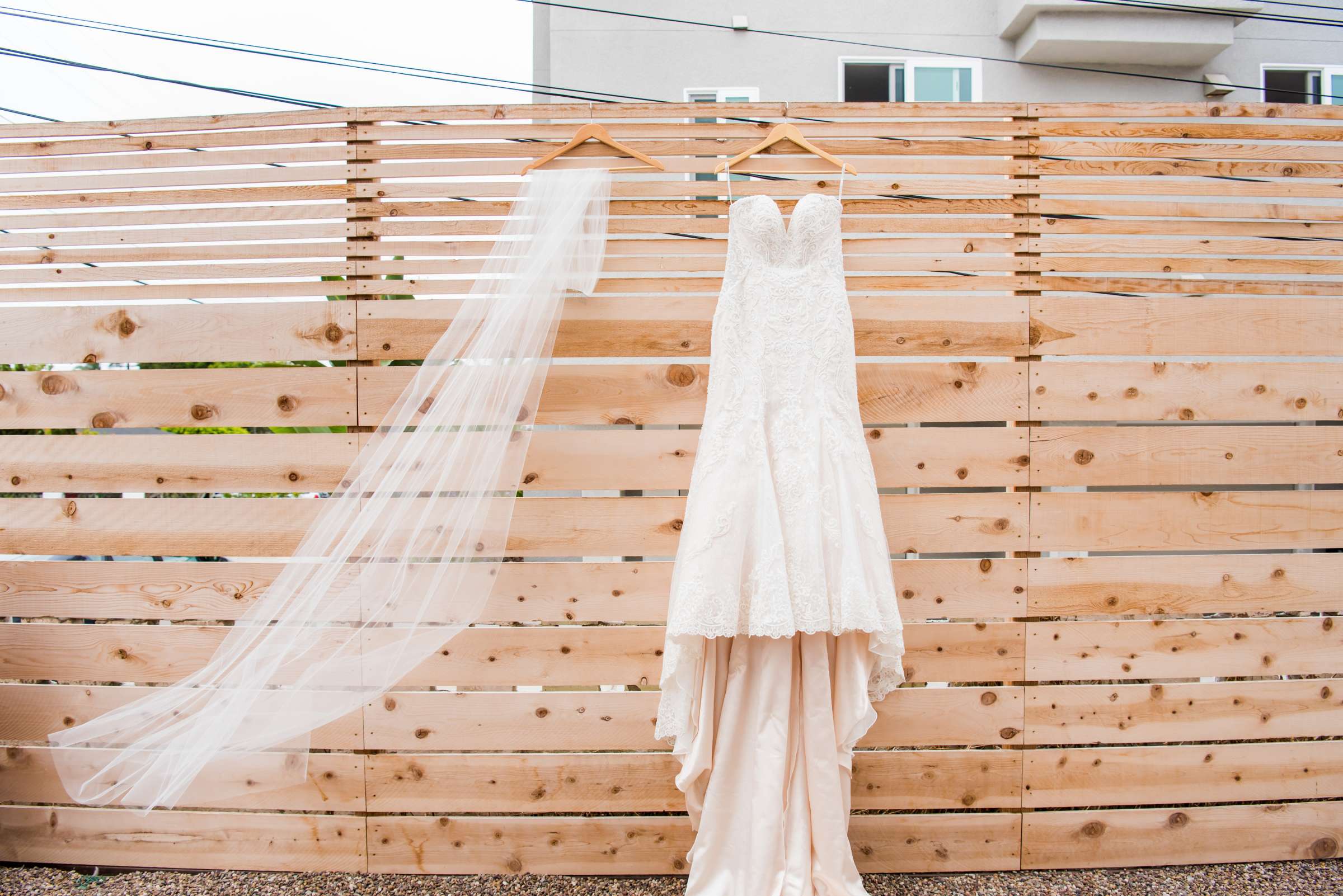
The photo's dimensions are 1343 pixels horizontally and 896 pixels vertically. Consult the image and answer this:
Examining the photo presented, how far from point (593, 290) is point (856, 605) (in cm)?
116

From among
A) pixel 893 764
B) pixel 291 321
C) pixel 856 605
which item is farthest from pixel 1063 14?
pixel 291 321

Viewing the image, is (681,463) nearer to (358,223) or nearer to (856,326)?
(856,326)

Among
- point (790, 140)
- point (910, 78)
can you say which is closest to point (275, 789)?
point (790, 140)

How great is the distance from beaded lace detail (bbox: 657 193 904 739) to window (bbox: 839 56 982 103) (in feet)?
6.81

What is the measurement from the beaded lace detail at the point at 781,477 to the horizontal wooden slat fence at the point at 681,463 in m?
0.30

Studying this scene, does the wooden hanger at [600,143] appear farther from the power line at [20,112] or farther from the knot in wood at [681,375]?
the power line at [20,112]

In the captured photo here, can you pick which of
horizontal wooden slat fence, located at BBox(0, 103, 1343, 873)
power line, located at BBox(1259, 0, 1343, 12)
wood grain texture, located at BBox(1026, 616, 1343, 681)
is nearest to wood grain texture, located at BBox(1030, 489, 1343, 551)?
horizontal wooden slat fence, located at BBox(0, 103, 1343, 873)

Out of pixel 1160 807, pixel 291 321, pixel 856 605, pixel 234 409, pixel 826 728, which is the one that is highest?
pixel 291 321

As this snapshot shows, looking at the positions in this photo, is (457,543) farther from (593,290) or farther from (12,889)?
(12,889)

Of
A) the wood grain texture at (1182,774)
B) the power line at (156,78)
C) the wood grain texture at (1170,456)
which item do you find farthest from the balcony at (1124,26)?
the power line at (156,78)

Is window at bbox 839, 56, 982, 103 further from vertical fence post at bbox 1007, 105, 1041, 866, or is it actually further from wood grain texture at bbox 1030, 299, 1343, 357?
wood grain texture at bbox 1030, 299, 1343, 357

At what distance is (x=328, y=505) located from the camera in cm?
161

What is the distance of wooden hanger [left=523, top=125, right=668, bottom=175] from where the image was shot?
1.70 metres

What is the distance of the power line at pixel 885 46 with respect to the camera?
3.08m
